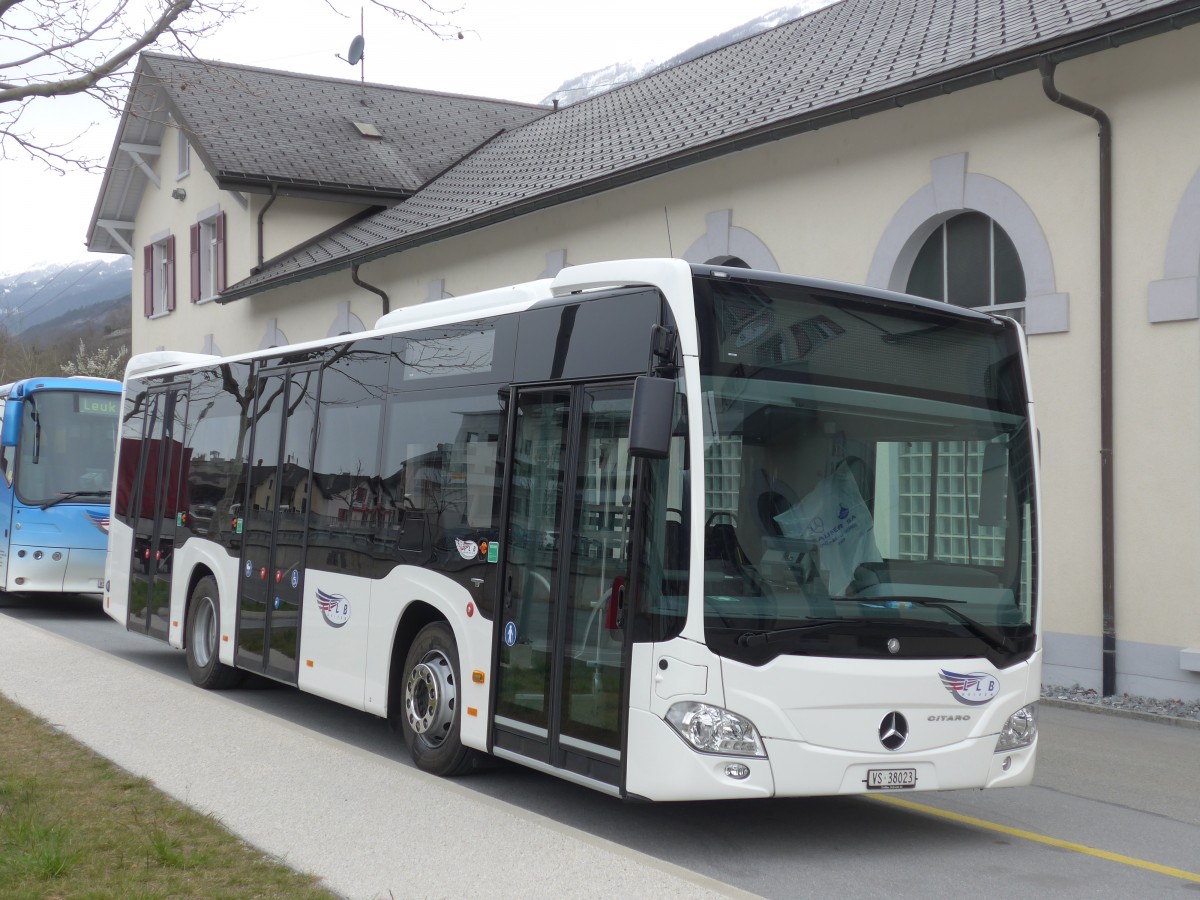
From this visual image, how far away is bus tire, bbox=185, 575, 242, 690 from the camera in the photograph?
462 inches

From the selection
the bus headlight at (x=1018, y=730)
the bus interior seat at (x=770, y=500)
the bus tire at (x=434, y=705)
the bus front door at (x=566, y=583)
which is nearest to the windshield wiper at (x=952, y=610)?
the bus headlight at (x=1018, y=730)

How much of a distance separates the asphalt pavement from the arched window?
7488 mm

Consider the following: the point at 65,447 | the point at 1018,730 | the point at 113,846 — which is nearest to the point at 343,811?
the point at 113,846

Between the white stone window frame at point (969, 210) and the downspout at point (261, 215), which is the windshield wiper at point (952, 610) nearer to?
the white stone window frame at point (969, 210)

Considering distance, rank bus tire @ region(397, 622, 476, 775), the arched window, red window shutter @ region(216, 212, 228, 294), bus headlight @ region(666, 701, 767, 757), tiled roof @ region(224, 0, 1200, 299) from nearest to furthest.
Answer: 1. bus headlight @ region(666, 701, 767, 757)
2. bus tire @ region(397, 622, 476, 775)
3. tiled roof @ region(224, 0, 1200, 299)
4. the arched window
5. red window shutter @ region(216, 212, 228, 294)

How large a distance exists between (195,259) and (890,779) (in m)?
27.6

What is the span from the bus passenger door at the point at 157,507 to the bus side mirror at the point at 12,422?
17.5ft

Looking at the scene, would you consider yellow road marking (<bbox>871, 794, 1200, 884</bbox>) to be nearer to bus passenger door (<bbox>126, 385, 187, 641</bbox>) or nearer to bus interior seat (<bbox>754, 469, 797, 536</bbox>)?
bus interior seat (<bbox>754, 469, 797, 536</bbox>)

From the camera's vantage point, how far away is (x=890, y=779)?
658cm

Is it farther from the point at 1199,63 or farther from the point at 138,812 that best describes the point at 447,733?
the point at 1199,63

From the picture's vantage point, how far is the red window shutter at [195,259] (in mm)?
31283

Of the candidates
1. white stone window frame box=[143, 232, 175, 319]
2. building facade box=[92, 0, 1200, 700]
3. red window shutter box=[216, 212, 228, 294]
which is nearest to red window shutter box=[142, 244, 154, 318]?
white stone window frame box=[143, 232, 175, 319]

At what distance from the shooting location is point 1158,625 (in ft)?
36.4

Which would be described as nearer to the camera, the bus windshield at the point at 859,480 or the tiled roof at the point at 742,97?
the bus windshield at the point at 859,480
